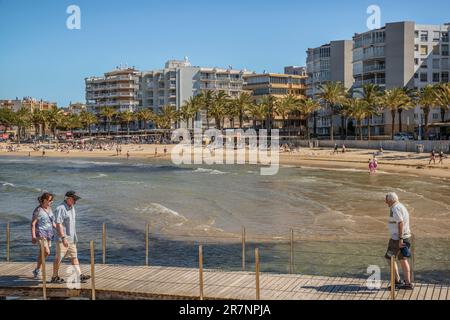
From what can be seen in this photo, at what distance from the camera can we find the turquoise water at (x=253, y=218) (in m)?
18.3

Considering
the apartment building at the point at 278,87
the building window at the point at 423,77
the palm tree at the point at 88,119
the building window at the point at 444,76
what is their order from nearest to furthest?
the building window at the point at 423,77
the building window at the point at 444,76
the apartment building at the point at 278,87
the palm tree at the point at 88,119

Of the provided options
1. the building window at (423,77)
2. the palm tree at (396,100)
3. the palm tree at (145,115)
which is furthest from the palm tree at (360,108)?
the palm tree at (145,115)

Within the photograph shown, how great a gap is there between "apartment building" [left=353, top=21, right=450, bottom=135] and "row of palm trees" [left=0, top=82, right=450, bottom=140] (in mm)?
2385

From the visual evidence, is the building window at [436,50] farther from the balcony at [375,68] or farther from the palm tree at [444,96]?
the palm tree at [444,96]

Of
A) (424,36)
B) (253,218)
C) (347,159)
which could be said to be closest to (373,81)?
(424,36)

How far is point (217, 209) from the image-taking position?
3116 centimetres

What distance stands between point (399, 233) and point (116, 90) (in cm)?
14235

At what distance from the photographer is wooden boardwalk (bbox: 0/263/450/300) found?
1068 centimetres

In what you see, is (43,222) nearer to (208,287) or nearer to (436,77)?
(208,287)

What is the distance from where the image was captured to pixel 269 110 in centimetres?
10756

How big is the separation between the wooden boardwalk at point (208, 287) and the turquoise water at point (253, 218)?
439cm

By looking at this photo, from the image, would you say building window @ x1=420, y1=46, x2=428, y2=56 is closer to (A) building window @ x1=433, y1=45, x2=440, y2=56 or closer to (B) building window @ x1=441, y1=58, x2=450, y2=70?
(A) building window @ x1=433, y1=45, x2=440, y2=56

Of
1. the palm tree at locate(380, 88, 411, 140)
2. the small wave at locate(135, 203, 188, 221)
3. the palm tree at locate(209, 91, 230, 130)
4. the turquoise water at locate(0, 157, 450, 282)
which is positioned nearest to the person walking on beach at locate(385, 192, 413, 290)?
the turquoise water at locate(0, 157, 450, 282)

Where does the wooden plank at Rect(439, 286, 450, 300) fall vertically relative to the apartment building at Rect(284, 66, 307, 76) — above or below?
below
